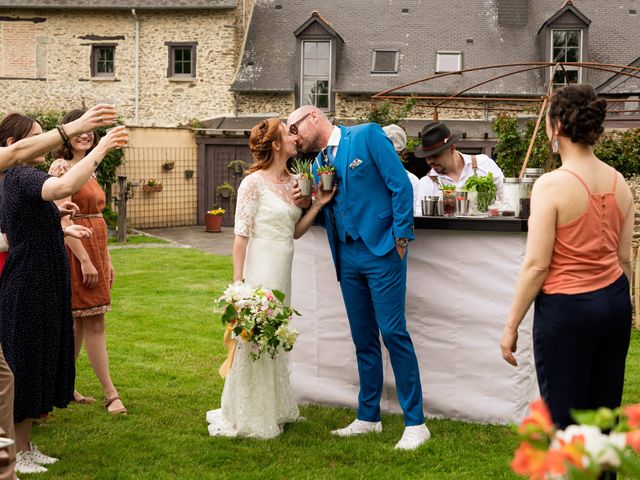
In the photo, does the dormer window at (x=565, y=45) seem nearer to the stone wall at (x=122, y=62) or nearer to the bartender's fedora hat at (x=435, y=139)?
the stone wall at (x=122, y=62)

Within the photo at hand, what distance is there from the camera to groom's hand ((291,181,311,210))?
542 centimetres

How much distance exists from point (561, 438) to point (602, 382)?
2.02 metres

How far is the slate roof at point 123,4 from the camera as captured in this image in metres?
26.5

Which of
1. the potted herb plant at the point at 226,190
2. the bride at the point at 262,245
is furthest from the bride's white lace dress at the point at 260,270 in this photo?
the potted herb plant at the point at 226,190

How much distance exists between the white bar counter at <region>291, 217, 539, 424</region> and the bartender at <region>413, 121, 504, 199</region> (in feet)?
2.40

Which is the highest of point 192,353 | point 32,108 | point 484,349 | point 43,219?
point 32,108

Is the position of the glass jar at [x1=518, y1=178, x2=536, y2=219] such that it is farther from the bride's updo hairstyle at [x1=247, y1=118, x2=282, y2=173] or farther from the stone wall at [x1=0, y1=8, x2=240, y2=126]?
the stone wall at [x1=0, y1=8, x2=240, y2=126]

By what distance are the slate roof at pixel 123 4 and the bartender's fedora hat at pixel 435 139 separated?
2109 cm

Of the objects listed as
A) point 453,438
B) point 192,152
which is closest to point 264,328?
point 453,438

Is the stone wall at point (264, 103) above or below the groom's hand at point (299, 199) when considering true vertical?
above

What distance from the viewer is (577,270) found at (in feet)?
11.4

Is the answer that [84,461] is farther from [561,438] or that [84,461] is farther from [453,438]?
[561,438]

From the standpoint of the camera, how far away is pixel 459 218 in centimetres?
552

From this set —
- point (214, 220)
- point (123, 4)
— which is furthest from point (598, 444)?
point (123, 4)
